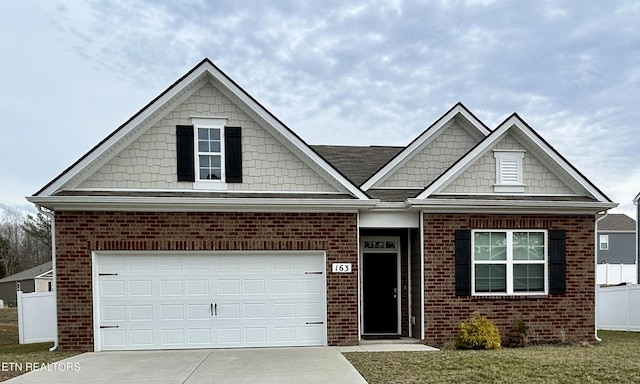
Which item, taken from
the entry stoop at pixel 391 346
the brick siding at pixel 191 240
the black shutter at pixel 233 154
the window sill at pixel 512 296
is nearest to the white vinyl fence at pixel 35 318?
the brick siding at pixel 191 240

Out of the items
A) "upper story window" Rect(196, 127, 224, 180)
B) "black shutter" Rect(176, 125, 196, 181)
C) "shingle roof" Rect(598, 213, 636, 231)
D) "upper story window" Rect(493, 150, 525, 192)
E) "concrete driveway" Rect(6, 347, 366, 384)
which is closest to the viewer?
"concrete driveway" Rect(6, 347, 366, 384)

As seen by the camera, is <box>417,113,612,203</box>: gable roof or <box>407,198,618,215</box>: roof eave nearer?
<box>407,198,618,215</box>: roof eave

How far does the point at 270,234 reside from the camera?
36.6ft

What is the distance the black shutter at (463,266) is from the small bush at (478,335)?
0.77 m

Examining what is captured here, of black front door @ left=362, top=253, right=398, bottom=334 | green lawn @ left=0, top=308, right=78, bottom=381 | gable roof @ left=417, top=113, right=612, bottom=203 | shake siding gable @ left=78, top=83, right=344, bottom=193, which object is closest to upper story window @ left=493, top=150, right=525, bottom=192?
gable roof @ left=417, top=113, right=612, bottom=203

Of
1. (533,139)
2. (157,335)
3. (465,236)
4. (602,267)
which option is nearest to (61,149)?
(157,335)

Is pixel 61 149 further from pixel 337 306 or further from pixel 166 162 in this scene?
pixel 337 306

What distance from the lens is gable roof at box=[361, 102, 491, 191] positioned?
13.0 m

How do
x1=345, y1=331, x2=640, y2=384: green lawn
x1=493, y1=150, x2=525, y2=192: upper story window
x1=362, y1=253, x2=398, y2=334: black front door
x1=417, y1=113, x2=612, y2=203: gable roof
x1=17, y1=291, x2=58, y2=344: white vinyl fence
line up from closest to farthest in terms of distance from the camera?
x1=345, y1=331, x2=640, y2=384: green lawn, x1=417, y1=113, x2=612, y2=203: gable roof, x1=493, y1=150, x2=525, y2=192: upper story window, x1=17, y1=291, x2=58, y2=344: white vinyl fence, x1=362, y1=253, x2=398, y2=334: black front door

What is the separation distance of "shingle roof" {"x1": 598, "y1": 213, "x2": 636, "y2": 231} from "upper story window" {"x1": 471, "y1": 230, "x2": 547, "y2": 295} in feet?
97.1

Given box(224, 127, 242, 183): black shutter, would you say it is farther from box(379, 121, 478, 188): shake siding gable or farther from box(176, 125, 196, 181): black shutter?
box(379, 121, 478, 188): shake siding gable

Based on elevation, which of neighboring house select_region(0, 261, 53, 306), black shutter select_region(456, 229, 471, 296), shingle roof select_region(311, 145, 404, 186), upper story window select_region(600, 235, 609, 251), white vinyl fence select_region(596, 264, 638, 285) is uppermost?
shingle roof select_region(311, 145, 404, 186)

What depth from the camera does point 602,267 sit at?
107 ft

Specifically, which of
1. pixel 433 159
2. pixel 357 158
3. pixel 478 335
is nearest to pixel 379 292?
pixel 478 335
